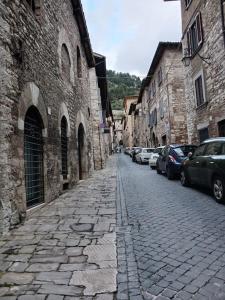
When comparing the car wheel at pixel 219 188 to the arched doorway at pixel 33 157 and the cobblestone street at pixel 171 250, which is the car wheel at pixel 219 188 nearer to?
the cobblestone street at pixel 171 250

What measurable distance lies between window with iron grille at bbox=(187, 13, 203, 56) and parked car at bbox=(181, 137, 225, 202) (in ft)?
27.0

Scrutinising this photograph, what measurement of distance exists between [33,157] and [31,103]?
4.79 ft

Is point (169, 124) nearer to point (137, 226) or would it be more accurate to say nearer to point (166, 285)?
point (137, 226)

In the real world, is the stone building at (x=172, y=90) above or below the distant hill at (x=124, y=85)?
below

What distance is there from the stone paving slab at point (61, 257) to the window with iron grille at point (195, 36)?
1188 cm

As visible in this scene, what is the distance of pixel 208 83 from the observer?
14.6 m

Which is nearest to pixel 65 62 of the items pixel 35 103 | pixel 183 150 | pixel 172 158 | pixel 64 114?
pixel 64 114

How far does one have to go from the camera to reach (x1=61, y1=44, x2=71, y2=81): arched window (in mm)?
10914

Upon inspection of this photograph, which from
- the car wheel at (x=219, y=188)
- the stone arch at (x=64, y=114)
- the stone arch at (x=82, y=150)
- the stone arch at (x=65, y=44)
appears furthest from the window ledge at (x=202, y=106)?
the car wheel at (x=219, y=188)

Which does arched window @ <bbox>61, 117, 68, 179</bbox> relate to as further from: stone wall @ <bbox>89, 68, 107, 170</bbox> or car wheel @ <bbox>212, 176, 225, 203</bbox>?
stone wall @ <bbox>89, 68, 107, 170</bbox>

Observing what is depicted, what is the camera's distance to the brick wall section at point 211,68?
13.1 m

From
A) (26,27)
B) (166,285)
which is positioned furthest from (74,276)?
(26,27)

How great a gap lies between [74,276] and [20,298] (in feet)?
2.13

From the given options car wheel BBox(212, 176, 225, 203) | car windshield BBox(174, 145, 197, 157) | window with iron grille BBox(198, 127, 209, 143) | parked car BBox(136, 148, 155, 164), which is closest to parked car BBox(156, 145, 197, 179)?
car windshield BBox(174, 145, 197, 157)
